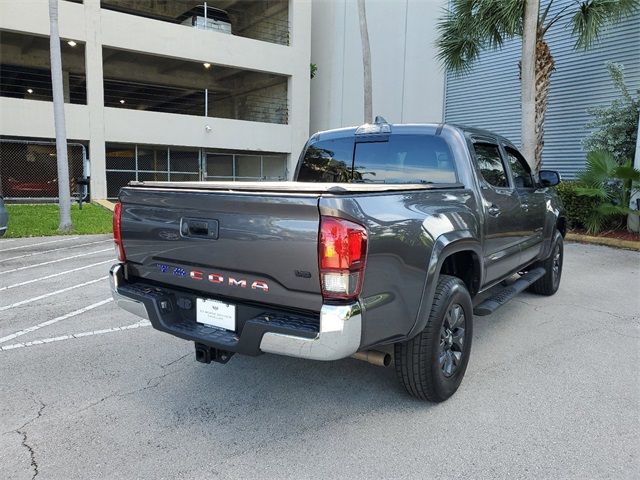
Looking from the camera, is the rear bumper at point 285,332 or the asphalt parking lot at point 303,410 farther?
the asphalt parking lot at point 303,410

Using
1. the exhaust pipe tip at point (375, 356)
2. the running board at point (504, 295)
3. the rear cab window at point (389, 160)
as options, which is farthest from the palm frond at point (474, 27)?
the exhaust pipe tip at point (375, 356)

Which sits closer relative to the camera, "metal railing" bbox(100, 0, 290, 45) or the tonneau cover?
the tonneau cover

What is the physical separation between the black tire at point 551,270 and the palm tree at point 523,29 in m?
6.16

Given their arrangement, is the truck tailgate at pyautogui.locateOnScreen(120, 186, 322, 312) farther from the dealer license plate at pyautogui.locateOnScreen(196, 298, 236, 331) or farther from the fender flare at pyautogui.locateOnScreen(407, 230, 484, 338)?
the fender flare at pyautogui.locateOnScreen(407, 230, 484, 338)

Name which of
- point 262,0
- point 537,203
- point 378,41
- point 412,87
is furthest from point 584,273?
point 262,0

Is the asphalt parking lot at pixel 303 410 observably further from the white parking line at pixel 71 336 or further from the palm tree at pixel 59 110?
the palm tree at pixel 59 110

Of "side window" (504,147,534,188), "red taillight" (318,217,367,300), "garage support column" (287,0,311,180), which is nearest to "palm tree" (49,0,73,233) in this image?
"side window" (504,147,534,188)

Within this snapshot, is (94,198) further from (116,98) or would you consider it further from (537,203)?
(537,203)

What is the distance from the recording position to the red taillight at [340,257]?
7.81 feet

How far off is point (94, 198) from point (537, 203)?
55.6 ft

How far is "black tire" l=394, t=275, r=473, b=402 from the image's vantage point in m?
2.99

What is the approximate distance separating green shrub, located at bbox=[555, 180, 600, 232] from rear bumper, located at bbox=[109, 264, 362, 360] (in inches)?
395

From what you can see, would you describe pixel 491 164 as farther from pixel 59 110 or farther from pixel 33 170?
pixel 33 170

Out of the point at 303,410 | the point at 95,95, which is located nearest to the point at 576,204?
the point at 303,410
